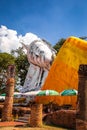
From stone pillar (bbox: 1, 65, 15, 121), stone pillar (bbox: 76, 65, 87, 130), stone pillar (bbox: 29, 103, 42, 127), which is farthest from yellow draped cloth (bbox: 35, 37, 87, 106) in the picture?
stone pillar (bbox: 76, 65, 87, 130)

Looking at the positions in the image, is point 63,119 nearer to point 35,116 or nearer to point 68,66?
point 35,116

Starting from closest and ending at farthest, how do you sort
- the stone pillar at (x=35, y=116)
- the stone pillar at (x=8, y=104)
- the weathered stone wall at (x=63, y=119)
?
the weathered stone wall at (x=63, y=119), the stone pillar at (x=35, y=116), the stone pillar at (x=8, y=104)

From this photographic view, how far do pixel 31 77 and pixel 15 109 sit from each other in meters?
18.1

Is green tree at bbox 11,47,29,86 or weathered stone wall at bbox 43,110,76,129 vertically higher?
green tree at bbox 11,47,29,86

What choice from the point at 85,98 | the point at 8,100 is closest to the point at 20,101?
the point at 8,100

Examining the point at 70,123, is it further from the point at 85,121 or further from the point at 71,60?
the point at 71,60

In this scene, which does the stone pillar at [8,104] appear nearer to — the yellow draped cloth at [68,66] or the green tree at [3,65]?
the yellow draped cloth at [68,66]

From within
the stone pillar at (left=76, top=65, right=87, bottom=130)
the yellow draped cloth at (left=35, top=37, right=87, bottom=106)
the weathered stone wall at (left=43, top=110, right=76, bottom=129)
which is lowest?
the weathered stone wall at (left=43, top=110, right=76, bottom=129)

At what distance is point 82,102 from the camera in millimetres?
7625

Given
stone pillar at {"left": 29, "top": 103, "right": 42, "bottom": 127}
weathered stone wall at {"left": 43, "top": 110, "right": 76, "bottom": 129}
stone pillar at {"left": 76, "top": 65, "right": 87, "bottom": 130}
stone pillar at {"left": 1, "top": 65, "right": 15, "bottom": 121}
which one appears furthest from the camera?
stone pillar at {"left": 1, "top": 65, "right": 15, "bottom": 121}

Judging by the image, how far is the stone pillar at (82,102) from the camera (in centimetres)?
748

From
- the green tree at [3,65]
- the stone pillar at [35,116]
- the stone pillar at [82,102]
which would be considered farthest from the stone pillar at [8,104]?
the green tree at [3,65]

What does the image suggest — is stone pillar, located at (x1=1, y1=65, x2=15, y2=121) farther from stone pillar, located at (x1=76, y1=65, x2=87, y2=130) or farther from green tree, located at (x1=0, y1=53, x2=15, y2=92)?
green tree, located at (x1=0, y1=53, x2=15, y2=92)

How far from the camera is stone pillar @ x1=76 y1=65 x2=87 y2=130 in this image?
7477mm
